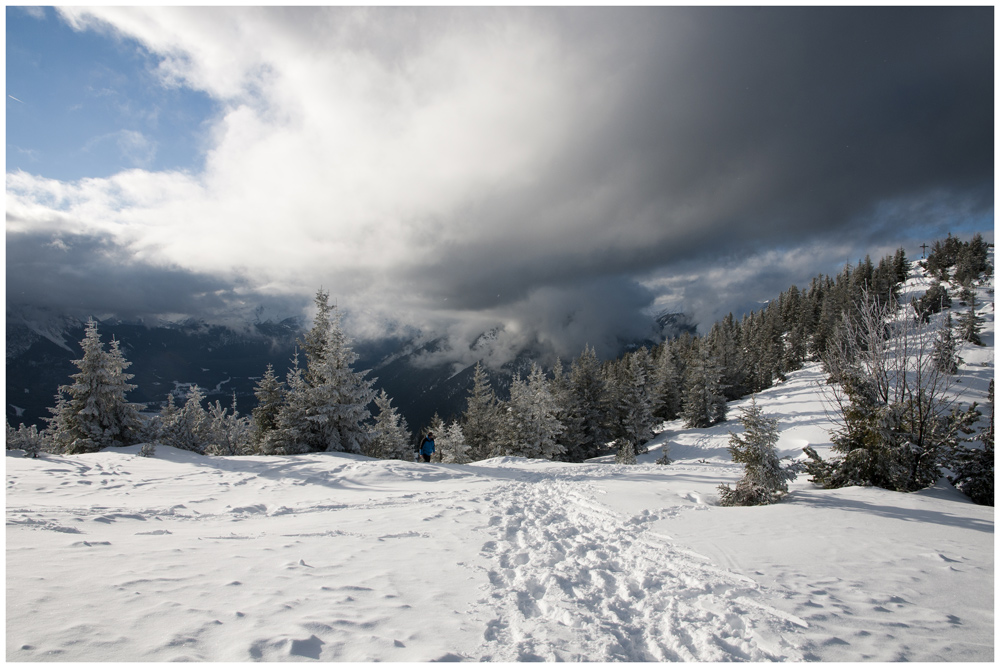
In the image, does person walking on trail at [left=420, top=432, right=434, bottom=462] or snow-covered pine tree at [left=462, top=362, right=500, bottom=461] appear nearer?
person walking on trail at [left=420, top=432, right=434, bottom=462]

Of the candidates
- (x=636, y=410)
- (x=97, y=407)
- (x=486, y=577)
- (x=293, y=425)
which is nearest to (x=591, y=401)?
(x=636, y=410)

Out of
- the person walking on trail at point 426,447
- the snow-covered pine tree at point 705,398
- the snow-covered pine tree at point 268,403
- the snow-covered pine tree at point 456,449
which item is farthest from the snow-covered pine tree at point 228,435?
the snow-covered pine tree at point 705,398

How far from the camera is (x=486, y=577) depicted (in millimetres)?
4762

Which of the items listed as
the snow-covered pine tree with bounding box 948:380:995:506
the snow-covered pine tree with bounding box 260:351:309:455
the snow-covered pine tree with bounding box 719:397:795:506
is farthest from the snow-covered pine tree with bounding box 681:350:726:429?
the snow-covered pine tree with bounding box 260:351:309:455

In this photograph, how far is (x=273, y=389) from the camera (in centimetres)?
2448

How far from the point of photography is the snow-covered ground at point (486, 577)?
10.5ft

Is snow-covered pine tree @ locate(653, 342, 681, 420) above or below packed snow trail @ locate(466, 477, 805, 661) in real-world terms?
above

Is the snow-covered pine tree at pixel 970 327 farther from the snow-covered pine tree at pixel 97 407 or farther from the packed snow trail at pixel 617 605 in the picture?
the snow-covered pine tree at pixel 97 407

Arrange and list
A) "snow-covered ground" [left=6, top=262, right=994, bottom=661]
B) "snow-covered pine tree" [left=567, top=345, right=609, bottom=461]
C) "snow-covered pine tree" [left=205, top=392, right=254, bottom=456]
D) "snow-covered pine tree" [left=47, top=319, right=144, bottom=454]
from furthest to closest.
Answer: "snow-covered pine tree" [left=567, top=345, right=609, bottom=461] → "snow-covered pine tree" [left=205, top=392, right=254, bottom=456] → "snow-covered pine tree" [left=47, top=319, right=144, bottom=454] → "snow-covered ground" [left=6, top=262, right=994, bottom=661]

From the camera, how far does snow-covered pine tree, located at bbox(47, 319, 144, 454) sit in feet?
65.8

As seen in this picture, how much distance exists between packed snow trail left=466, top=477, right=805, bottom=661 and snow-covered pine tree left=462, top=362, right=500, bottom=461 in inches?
1225

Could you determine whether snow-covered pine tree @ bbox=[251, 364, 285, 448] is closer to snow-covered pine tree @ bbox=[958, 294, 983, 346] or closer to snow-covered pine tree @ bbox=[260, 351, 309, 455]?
snow-covered pine tree @ bbox=[260, 351, 309, 455]

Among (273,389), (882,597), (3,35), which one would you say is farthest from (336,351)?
(882,597)

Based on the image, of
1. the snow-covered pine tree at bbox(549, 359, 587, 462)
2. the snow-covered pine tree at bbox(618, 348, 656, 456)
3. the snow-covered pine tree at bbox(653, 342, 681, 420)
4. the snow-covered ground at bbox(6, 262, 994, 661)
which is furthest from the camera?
the snow-covered pine tree at bbox(653, 342, 681, 420)
